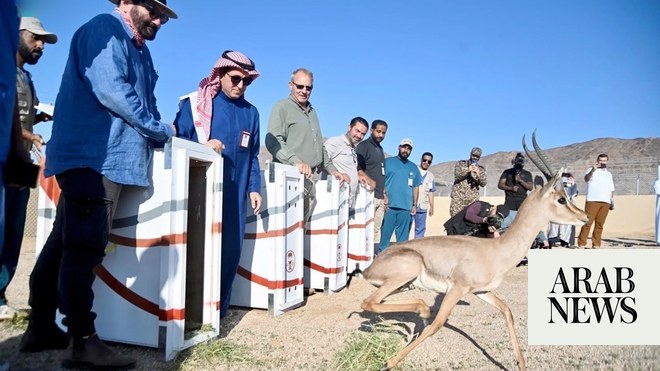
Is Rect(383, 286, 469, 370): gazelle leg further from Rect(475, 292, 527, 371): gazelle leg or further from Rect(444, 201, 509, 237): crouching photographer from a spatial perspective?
Rect(444, 201, 509, 237): crouching photographer

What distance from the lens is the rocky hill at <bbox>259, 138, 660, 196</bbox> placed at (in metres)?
69.4

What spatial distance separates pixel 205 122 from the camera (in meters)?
4.59

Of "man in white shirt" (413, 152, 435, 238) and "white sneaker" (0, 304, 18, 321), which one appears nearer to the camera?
"white sneaker" (0, 304, 18, 321)

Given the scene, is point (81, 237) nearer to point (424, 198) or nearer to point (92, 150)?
point (92, 150)

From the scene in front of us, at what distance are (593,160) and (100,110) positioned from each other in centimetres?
12288

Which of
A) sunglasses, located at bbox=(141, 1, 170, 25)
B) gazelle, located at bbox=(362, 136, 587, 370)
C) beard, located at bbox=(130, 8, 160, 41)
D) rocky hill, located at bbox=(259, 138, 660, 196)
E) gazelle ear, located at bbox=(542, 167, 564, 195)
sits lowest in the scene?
gazelle, located at bbox=(362, 136, 587, 370)

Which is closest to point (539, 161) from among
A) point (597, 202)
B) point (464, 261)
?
point (464, 261)

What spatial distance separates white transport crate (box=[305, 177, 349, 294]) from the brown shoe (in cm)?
332

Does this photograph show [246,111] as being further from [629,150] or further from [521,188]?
[629,150]

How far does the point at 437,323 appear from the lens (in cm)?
395

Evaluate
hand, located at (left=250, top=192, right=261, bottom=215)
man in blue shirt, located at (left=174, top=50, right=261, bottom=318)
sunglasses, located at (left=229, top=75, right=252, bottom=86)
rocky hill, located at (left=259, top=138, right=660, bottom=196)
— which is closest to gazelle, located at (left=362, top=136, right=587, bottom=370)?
hand, located at (left=250, top=192, right=261, bottom=215)

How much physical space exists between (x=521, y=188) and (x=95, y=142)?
844 centimetres

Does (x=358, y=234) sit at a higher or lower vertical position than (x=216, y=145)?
lower

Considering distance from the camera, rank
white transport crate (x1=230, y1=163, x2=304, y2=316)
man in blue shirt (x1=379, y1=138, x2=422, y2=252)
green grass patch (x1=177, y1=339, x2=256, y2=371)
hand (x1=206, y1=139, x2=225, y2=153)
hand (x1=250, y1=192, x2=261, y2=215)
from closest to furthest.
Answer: green grass patch (x1=177, y1=339, x2=256, y2=371), hand (x1=206, y1=139, x2=225, y2=153), hand (x1=250, y1=192, x2=261, y2=215), white transport crate (x1=230, y1=163, x2=304, y2=316), man in blue shirt (x1=379, y1=138, x2=422, y2=252)
